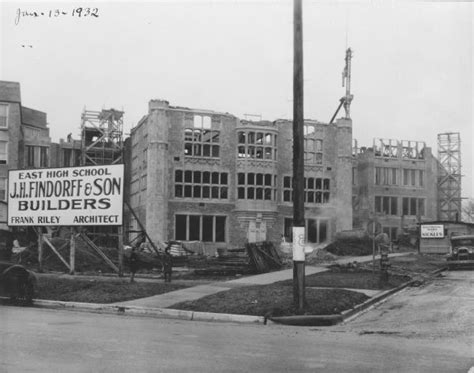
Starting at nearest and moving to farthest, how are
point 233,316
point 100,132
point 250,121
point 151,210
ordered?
point 233,316
point 151,210
point 250,121
point 100,132

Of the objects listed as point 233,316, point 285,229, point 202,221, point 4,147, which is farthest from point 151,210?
point 233,316

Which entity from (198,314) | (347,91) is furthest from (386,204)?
(198,314)

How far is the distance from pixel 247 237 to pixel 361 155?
19.1 m

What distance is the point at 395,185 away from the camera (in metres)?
56.6

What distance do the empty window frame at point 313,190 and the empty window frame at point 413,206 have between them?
46.2ft

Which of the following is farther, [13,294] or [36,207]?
[36,207]

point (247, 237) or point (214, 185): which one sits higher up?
point (214, 185)

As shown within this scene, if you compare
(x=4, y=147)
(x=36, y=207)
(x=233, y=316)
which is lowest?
(x=233, y=316)

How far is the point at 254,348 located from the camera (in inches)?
339

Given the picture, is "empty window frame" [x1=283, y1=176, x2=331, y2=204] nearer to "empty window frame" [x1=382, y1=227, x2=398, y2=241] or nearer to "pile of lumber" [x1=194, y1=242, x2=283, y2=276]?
"empty window frame" [x1=382, y1=227, x2=398, y2=241]

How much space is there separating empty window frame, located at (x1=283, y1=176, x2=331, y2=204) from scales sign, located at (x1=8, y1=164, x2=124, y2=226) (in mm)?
26884

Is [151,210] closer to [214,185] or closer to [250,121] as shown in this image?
[214,185]

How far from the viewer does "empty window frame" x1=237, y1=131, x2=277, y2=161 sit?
1719 inches

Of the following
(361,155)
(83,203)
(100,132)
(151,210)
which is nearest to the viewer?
(83,203)
